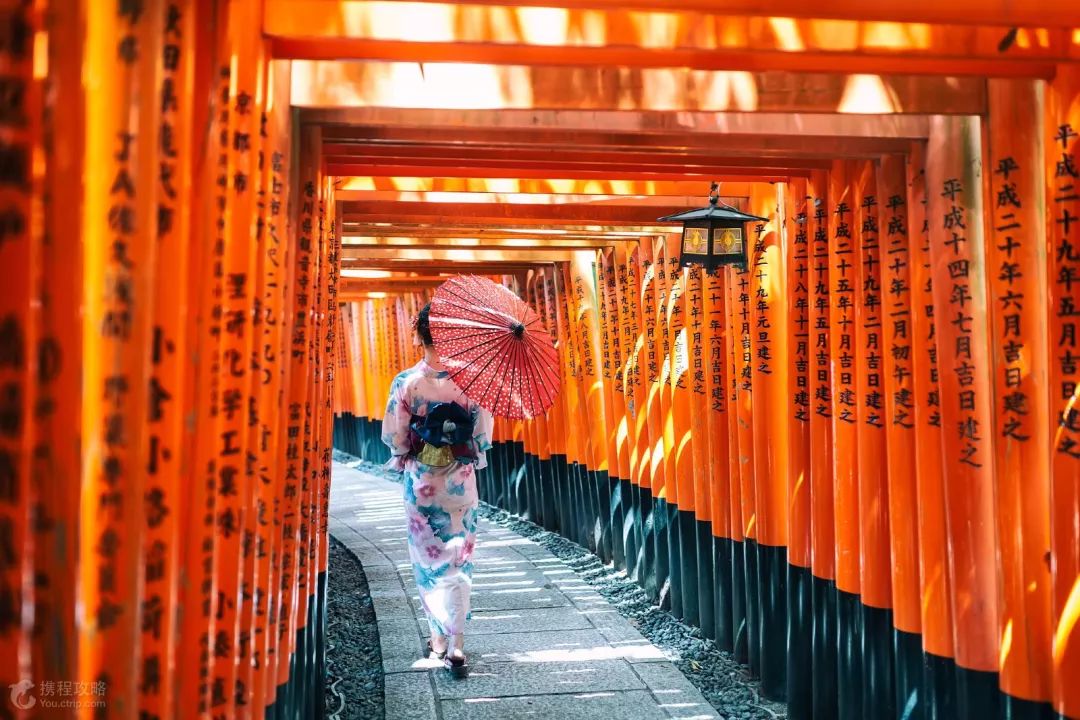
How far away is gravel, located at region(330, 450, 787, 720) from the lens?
541 cm

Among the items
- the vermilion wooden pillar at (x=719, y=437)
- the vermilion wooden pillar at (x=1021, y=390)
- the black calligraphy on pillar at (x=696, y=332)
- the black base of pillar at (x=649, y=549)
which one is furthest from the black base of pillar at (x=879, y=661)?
the black base of pillar at (x=649, y=549)

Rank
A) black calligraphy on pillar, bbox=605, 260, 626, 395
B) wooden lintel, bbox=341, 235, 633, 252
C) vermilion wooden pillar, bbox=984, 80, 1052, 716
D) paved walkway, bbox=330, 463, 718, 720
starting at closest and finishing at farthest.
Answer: vermilion wooden pillar, bbox=984, 80, 1052, 716 < paved walkway, bbox=330, 463, 718, 720 < black calligraphy on pillar, bbox=605, 260, 626, 395 < wooden lintel, bbox=341, 235, 633, 252

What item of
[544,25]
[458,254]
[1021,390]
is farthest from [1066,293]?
[458,254]

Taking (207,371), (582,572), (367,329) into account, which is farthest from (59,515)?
(367,329)

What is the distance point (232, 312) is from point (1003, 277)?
2.79m

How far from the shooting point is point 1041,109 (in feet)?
11.0

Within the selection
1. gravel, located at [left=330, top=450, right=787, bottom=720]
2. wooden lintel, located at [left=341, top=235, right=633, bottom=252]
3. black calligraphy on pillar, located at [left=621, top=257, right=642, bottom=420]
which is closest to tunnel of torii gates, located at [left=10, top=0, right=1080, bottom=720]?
gravel, located at [left=330, top=450, right=787, bottom=720]

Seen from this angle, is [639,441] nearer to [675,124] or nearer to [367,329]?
[675,124]

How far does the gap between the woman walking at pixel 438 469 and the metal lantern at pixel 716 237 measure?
181 centimetres

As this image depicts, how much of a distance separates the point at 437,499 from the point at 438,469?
0.68 feet

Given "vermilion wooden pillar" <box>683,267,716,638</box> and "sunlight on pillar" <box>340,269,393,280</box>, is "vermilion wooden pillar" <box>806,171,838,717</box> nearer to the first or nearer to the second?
"vermilion wooden pillar" <box>683,267,716,638</box>

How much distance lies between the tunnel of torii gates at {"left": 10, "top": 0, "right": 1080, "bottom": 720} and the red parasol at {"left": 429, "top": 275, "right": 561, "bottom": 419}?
2.21 feet

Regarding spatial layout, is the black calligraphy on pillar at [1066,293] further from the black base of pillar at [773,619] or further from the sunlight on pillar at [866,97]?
the black base of pillar at [773,619]

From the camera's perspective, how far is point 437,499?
19.3 feet
